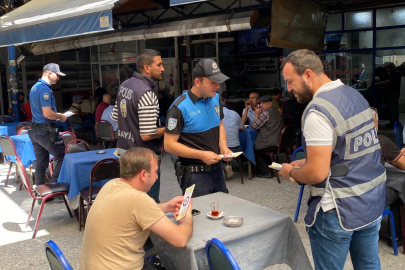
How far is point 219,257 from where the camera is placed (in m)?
2.02

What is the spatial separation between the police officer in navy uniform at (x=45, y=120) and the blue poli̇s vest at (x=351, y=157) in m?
4.41

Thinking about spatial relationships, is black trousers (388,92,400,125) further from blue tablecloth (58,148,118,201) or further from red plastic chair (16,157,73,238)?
red plastic chair (16,157,73,238)

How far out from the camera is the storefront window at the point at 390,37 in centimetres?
959

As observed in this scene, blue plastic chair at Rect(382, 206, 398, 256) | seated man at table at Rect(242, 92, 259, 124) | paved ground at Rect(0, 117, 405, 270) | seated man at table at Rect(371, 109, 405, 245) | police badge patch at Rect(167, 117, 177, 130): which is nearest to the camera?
police badge patch at Rect(167, 117, 177, 130)

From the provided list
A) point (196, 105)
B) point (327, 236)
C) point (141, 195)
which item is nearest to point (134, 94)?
point (196, 105)

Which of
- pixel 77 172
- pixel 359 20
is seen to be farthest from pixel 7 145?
pixel 359 20

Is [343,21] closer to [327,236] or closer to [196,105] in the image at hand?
[196,105]

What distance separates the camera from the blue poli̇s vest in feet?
7.21

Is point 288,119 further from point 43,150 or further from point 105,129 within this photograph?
point 43,150

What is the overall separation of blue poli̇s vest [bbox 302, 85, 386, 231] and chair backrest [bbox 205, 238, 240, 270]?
2.07 feet

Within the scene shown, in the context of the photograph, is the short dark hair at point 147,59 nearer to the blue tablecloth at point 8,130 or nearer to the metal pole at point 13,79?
the blue tablecloth at point 8,130

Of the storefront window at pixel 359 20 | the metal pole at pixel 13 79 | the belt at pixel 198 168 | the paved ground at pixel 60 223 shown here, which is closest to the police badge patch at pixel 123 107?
the belt at pixel 198 168

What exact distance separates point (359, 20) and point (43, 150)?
25.5ft

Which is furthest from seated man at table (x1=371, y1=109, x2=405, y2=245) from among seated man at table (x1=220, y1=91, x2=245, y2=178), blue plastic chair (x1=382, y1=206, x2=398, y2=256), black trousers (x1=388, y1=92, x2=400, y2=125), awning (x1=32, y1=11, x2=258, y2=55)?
black trousers (x1=388, y1=92, x2=400, y2=125)
